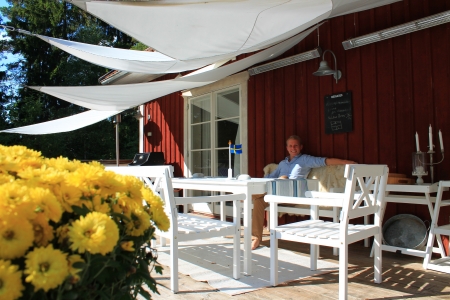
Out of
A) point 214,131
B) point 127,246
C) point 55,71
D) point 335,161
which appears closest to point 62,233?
point 127,246

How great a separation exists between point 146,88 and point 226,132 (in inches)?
64.3

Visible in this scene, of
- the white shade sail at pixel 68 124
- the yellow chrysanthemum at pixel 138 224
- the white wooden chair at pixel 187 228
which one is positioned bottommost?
the white wooden chair at pixel 187 228

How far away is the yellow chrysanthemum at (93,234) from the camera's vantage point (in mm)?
684

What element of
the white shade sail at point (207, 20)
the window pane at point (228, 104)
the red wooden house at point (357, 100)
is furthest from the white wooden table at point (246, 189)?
the window pane at point (228, 104)

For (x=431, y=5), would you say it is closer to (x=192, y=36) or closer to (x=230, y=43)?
(x=230, y=43)

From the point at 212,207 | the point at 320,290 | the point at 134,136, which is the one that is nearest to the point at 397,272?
the point at 320,290

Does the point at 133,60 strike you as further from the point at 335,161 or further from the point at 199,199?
the point at 335,161

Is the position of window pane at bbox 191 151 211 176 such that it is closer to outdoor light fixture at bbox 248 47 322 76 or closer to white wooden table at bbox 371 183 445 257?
outdoor light fixture at bbox 248 47 322 76

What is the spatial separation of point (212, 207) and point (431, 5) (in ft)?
13.1

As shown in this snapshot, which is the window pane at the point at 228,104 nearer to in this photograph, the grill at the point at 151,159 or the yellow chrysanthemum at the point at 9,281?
the grill at the point at 151,159

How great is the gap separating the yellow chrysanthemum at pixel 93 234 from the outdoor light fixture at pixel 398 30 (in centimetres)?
351

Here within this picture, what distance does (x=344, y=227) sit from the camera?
2.21m

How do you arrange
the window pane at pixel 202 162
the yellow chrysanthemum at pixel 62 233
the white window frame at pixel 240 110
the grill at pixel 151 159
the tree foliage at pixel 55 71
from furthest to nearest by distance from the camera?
the tree foliage at pixel 55 71 < the grill at pixel 151 159 < the window pane at pixel 202 162 < the white window frame at pixel 240 110 < the yellow chrysanthemum at pixel 62 233

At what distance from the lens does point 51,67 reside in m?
17.5
